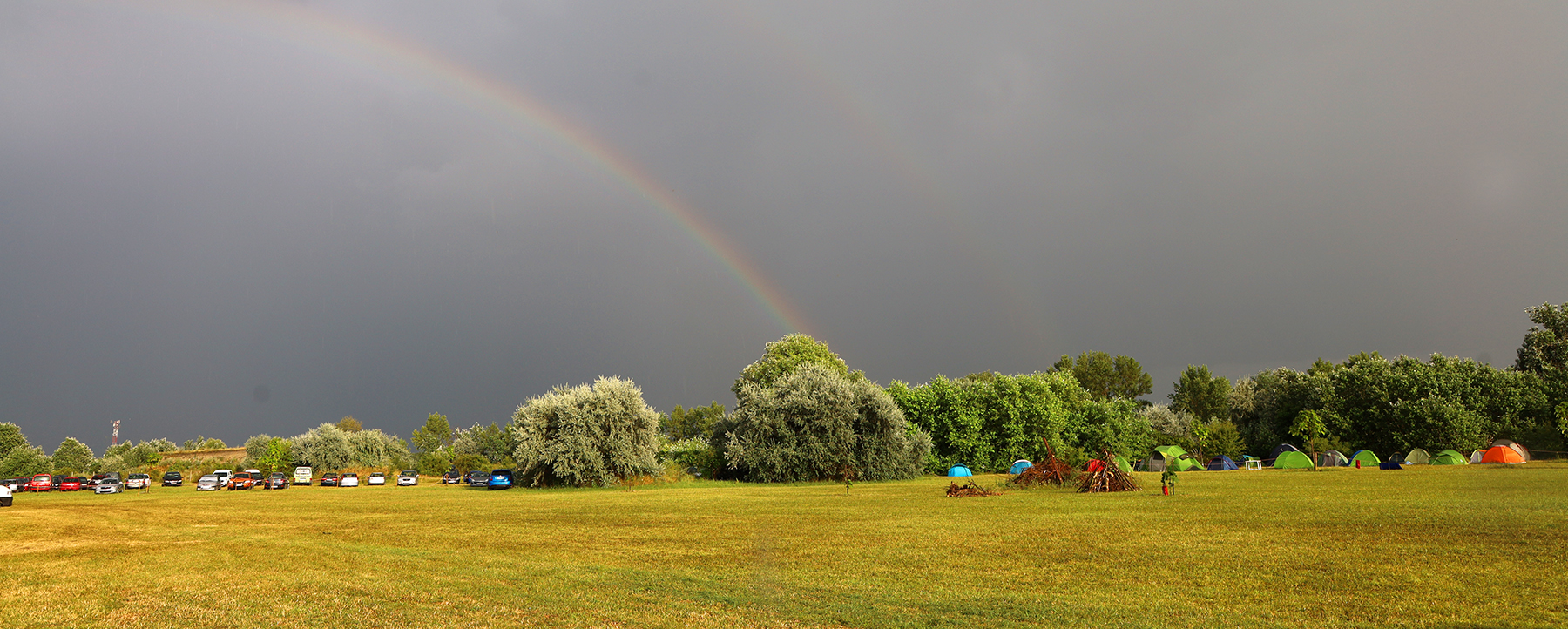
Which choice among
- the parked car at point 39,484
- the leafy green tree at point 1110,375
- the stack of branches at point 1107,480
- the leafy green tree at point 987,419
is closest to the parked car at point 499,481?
the leafy green tree at point 987,419

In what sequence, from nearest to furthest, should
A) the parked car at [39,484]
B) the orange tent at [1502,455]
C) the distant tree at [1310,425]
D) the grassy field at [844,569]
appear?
the grassy field at [844,569], the distant tree at [1310,425], the orange tent at [1502,455], the parked car at [39,484]

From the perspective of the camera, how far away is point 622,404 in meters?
51.6

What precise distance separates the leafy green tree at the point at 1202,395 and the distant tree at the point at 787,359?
69.4m

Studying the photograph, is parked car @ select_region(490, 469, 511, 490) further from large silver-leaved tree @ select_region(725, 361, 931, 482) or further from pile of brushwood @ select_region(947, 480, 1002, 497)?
pile of brushwood @ select_region(947, 480, 1002, 497)

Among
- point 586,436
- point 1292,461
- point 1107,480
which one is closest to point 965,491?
point 1107,480

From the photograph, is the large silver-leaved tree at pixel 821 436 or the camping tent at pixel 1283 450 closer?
the large silver-leaved tree at pixel 821 436

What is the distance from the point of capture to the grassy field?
30.0 feet

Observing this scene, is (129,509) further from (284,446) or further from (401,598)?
Answer: (284,446)

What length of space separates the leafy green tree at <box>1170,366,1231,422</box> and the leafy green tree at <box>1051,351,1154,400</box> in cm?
591

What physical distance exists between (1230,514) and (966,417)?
43.3m

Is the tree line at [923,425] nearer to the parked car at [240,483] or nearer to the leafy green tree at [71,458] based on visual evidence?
the leafy green tree at [71,458]

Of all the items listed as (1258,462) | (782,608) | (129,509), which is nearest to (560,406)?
(129,509)

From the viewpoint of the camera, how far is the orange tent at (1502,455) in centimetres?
5825

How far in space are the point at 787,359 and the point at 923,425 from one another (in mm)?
22078
